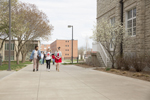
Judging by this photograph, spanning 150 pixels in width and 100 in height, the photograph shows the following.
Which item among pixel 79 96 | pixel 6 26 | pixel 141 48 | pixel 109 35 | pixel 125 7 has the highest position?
pixel 125 7

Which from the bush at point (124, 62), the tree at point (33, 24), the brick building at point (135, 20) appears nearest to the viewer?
the bush at point (124, 62)

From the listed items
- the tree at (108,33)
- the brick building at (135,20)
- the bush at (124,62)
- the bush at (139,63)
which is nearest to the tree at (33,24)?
the brick building at (135,20)

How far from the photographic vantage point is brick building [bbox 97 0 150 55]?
1237 centimetres

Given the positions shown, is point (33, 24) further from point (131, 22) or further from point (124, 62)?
point (124, 62)

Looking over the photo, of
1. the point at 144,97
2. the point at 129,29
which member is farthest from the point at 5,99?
the point at 129,29

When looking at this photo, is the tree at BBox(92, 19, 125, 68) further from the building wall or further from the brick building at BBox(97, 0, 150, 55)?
the building wall

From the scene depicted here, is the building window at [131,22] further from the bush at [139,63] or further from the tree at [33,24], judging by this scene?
the tree at [33,24]

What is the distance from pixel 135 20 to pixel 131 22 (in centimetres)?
60

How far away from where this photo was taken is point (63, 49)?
10812cm

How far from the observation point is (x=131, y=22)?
14.4 metres

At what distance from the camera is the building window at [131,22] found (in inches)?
549

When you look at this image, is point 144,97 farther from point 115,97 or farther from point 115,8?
point 115,8

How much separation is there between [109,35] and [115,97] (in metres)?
8.43

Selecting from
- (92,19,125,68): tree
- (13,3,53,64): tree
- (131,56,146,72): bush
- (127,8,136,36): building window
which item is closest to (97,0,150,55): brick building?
(127,8,136,36): building window
